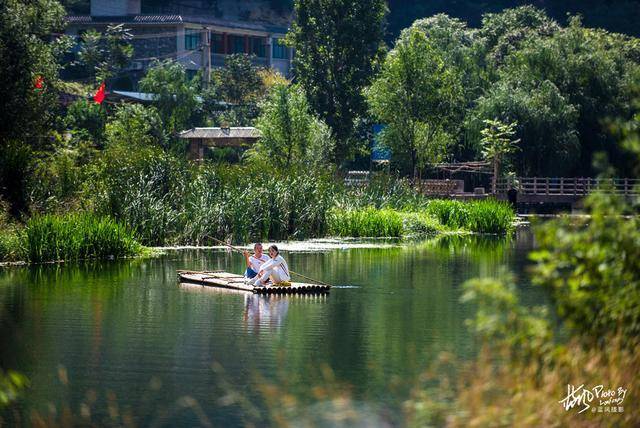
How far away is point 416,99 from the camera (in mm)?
64500

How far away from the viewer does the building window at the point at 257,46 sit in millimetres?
97000

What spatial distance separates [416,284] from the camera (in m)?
30.5

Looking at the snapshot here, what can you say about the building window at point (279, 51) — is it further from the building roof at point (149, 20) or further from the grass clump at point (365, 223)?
the grass clump at point (365, 223)

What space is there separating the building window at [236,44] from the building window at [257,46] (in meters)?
1.51

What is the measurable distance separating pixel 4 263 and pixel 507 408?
77.7 feet

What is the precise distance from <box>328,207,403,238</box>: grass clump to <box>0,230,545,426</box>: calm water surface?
11.2 m

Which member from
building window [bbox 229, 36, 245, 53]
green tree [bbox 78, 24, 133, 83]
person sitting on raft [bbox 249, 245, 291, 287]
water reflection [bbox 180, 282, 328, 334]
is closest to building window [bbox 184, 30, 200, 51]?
building window [bbox 229, 36, 245, 53]

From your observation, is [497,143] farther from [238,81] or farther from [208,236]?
[208,236]

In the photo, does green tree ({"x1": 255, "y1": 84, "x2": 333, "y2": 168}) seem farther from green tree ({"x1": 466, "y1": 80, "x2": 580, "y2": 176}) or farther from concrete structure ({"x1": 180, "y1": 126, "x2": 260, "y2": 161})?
green tree ({"x1": 466, "y1": 80, "x2": 580, "y2": 176})

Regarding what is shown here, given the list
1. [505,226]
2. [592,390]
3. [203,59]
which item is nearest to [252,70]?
[203,59]

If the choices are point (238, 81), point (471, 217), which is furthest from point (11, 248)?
point (238, 81)

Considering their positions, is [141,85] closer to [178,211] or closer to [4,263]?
[178,211]

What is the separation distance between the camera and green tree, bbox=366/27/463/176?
64.3 meters

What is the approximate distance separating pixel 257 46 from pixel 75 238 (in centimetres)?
6492
